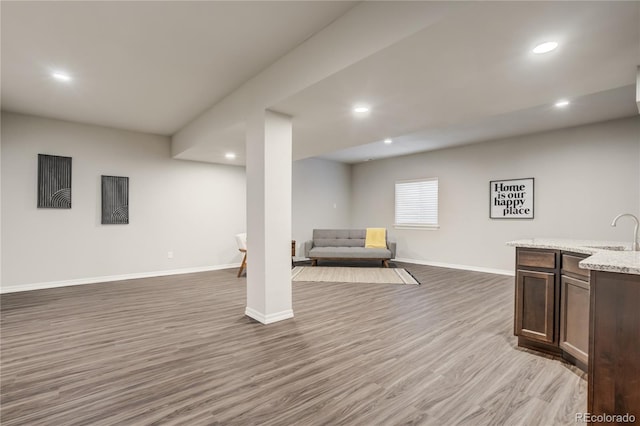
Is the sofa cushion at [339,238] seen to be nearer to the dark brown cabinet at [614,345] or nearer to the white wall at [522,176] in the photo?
the white wall at [522,176]

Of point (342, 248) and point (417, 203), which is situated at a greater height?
point (417, 203)

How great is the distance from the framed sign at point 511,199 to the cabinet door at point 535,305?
367 cm

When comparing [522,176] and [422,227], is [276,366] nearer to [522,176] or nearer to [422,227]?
[522,176]

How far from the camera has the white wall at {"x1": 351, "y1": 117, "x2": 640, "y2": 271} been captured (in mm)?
4723

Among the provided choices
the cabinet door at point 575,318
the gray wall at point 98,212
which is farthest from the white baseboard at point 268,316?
the gray wall at point 98,212

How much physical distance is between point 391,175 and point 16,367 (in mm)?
7251

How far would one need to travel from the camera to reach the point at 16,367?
2.29 metres

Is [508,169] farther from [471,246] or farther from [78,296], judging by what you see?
[78,296]

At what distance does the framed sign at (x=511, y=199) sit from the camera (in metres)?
5.64

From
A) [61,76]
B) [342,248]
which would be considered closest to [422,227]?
[342,248]

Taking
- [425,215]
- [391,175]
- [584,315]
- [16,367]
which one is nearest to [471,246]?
[425,215]

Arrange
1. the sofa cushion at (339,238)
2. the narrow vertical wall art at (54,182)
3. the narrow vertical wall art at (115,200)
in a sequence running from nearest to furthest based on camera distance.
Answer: the narrow vertical wall art at (54,182) < the narrow vertical wall art at (115,200) < the sofa cushion at (339,238)

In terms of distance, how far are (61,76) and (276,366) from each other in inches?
147

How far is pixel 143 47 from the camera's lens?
2791 millimetres
